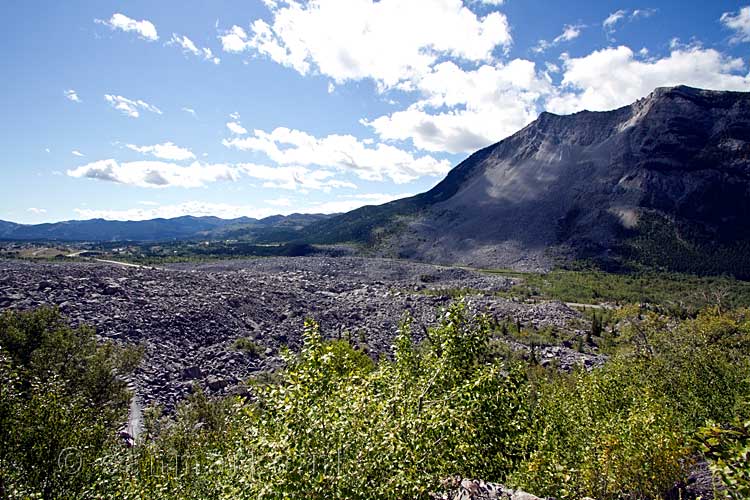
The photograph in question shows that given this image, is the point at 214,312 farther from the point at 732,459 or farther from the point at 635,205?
the point at 635,205

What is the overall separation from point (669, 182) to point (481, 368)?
194650mm

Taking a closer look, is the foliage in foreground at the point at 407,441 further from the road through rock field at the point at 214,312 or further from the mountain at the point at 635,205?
the mountain at the point at 635,205

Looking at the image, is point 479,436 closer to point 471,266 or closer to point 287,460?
point 287,460

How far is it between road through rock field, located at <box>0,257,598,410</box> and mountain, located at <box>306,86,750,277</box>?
7205 centimetres

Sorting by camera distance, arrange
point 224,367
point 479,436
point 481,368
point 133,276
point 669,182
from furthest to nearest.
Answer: point 669,182, point 133,276, point 224,367, point 481,368, point 479,436

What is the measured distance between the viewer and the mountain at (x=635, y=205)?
144 m

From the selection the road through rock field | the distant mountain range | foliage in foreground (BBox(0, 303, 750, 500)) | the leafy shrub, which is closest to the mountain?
the distant mountain range

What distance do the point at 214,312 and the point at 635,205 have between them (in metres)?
160

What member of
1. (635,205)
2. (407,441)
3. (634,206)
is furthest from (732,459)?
(635,205)

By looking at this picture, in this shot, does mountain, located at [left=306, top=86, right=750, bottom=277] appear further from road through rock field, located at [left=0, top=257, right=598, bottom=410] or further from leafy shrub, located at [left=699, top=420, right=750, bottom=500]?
leafy shrub, located at [left=699, top=420, right=750, bottom=500]

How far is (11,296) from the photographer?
48938 millimetres

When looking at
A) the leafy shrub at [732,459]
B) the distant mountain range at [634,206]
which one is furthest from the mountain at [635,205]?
the leafy shrub at [732,459]

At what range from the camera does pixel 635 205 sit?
520ft

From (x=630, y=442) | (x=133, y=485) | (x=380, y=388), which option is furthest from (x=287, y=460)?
(x=630, y=442)
